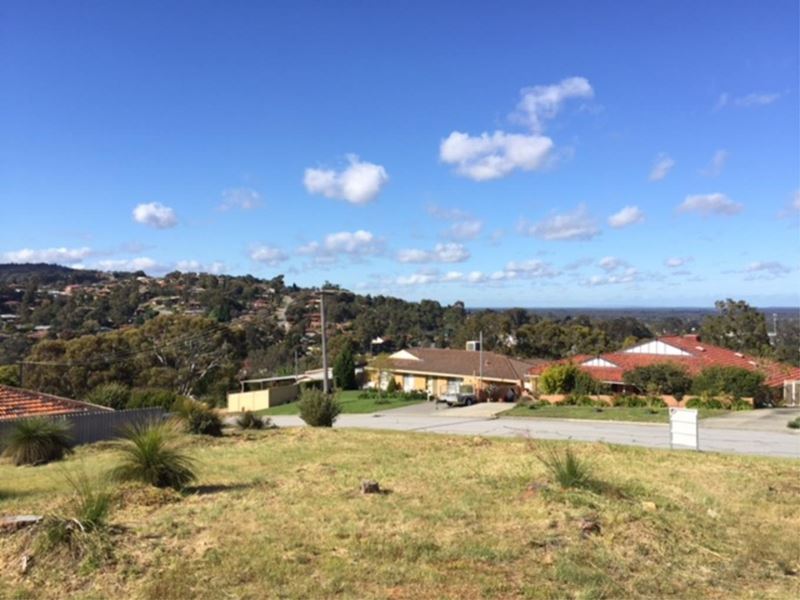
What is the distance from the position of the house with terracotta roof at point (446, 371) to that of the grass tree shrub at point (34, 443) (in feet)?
122

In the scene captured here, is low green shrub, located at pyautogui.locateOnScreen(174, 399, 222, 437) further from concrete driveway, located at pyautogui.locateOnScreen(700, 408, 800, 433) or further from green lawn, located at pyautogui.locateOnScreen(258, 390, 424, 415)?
green lawn, located at pyautogui.locateOnScreen(258, 390, 424, 415)

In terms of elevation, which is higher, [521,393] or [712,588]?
[712,588]

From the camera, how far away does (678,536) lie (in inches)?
269

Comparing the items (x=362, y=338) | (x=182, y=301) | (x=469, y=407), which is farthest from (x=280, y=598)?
(x=182, y=301)

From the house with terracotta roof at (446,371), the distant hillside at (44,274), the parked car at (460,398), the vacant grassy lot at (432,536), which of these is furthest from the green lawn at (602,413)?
the distant hillside at (44,274)

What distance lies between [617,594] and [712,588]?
0.95m

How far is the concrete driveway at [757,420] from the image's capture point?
2589 cm

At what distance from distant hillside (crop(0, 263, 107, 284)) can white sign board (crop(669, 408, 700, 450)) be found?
104 meters

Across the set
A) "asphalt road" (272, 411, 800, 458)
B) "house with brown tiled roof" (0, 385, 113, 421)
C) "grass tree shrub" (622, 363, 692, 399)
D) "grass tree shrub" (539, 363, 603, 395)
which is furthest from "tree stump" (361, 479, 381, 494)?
"grass tree shrub" (539, 363, 603, 395)

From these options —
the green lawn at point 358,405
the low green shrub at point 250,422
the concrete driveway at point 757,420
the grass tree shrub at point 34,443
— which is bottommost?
the green lawn at point 358,405

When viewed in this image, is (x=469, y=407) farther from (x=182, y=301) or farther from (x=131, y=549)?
(x=182, y=301)

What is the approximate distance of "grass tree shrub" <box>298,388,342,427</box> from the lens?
2092cm

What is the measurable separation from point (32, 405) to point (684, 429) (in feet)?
58.7

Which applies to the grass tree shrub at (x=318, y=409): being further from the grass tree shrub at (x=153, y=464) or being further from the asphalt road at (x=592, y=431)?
the grass tree shrub at (x=153, y=464)
